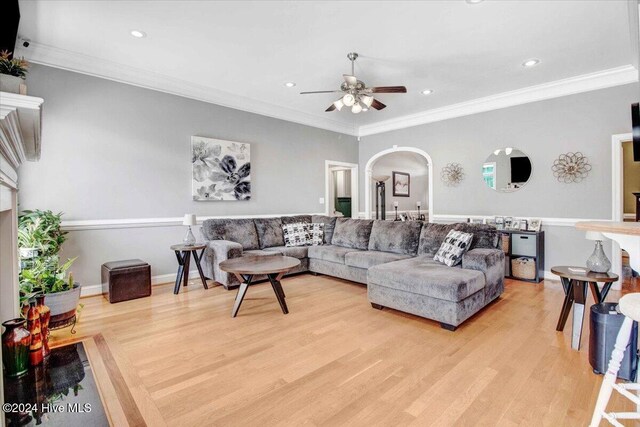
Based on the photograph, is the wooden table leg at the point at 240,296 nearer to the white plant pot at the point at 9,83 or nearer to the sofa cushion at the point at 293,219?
the sofa cushion at the point at 293,219

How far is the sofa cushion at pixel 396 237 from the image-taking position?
4.14 m

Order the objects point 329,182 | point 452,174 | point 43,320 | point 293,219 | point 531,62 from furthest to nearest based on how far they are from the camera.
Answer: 1. point 329,182
2. point 452,174
3. point 293,219
4. point 531,62
5. point 43,320

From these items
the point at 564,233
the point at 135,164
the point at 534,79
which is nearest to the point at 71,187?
the point at 135,164

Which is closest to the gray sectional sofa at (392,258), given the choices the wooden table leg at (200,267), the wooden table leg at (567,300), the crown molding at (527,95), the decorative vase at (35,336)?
the wooden table leg at (200,267)

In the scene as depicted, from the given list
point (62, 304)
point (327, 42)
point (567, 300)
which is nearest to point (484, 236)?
point (567, 300)

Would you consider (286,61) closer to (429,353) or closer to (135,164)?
(135,164)

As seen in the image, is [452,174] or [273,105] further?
[452,174]

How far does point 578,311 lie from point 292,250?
135 inches

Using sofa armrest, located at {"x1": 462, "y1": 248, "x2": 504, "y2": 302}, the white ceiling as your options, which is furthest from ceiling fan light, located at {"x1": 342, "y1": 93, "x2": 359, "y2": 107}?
sofa armrest, located at {"x1": 462, "y1": 248, "x2": 504, "y2": 302}

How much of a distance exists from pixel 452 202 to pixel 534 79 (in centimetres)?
223

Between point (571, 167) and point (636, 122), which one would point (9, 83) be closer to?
point (636, 122)

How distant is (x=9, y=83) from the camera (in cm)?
121

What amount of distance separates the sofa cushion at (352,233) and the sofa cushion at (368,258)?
1.36 ft

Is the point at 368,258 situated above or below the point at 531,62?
below
